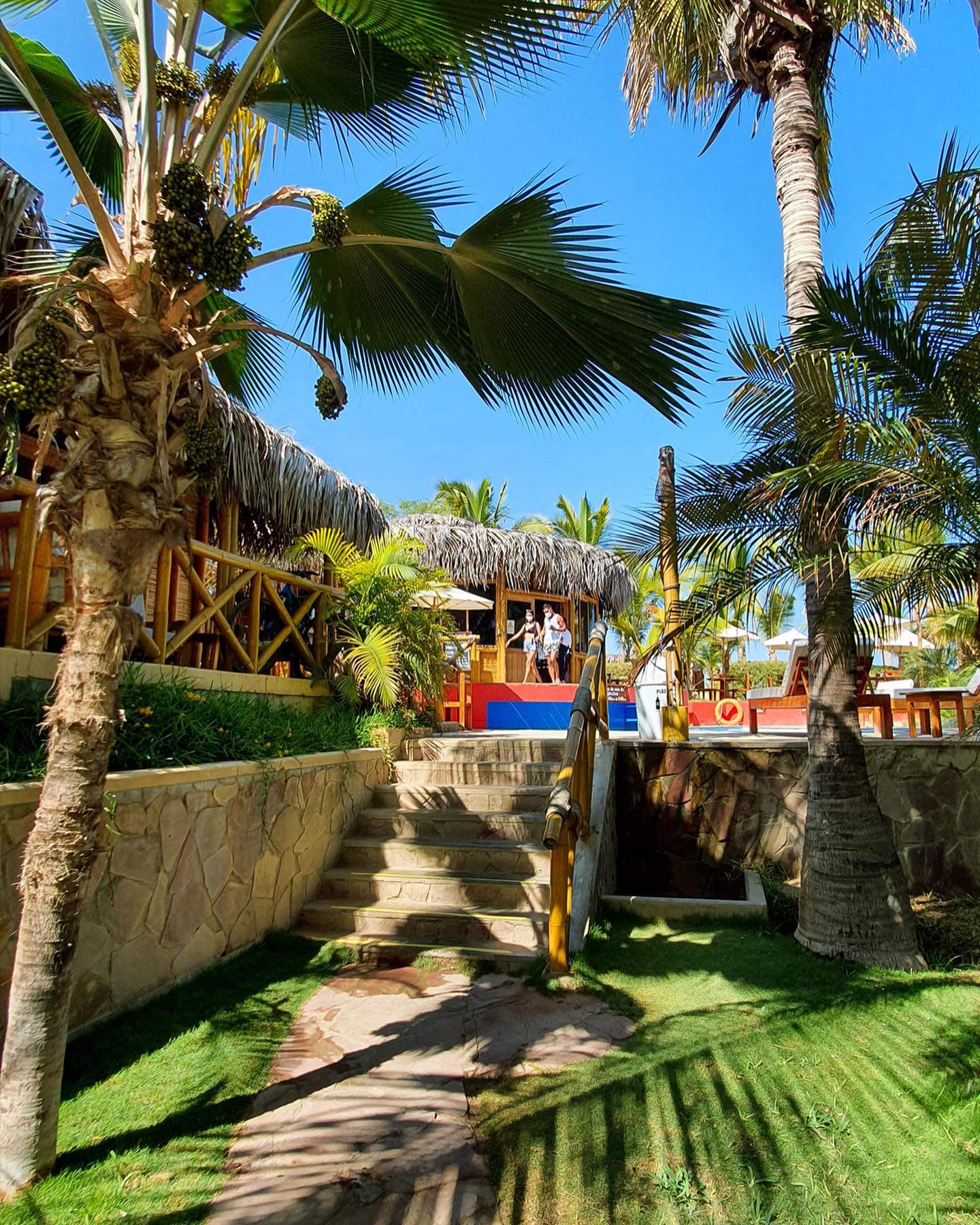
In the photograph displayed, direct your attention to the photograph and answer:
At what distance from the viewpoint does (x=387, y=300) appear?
4148 mm

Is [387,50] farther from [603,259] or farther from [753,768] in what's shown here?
[753,768]

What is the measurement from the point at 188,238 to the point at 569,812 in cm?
325

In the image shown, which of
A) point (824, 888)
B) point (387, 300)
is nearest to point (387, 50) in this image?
point (387, 300)

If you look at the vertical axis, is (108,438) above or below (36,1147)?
above

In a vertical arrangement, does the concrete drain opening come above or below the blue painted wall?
below

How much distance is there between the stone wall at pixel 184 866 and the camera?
131 inches

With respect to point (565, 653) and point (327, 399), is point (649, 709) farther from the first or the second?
point (565, 653)

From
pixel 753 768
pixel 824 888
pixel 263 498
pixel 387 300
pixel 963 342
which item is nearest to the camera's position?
pixel 387 300

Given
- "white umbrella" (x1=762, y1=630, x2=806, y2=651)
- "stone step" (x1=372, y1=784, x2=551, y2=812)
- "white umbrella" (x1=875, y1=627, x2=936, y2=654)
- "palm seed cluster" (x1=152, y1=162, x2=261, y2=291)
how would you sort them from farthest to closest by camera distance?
"white umbrella" (x1=762, y1=630, x2=806, y2=651), "white umbrella" (x1=875, y1=627, x2=936, y2=654), "stone step" (x1=372, y1=784, x2=551, y2=812), "palm seed cluster" (x1=152, y1=162, x2=261, y2=291)

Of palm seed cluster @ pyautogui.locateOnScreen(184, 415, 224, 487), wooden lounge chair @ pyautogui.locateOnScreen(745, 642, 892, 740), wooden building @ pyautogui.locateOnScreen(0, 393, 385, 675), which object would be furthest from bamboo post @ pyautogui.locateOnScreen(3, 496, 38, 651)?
wooden lounge chair @ pyautogui.locateOnScreen(745, 642, 892, 740)

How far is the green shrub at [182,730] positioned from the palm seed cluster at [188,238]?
66.4 inches

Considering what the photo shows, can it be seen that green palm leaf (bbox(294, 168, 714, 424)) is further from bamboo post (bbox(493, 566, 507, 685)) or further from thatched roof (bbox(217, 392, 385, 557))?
bamboo post (bbox(493, 566, 507, 685))

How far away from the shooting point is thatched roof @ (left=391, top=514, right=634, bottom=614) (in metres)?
15.1

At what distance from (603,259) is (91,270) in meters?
2.07
